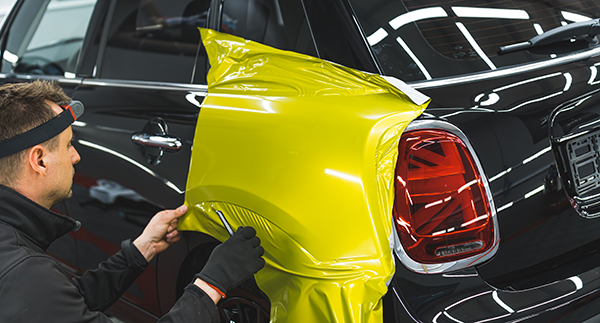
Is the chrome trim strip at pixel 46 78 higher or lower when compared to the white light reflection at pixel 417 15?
lower

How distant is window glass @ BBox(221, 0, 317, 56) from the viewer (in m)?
1.64

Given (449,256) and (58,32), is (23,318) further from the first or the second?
(58,32)

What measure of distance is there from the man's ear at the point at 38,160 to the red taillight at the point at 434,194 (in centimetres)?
99

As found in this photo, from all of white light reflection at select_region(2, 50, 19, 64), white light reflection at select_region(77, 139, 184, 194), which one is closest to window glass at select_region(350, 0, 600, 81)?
white light reflection at select_region(77, 139, 184, 194)

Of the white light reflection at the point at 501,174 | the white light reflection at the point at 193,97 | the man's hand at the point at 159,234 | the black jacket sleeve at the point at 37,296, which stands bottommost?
the man's hand at the point at 159,234

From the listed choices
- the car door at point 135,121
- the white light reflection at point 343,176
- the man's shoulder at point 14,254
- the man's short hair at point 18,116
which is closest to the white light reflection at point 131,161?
the car door at point 135,121

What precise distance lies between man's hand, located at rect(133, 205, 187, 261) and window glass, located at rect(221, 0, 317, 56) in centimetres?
60

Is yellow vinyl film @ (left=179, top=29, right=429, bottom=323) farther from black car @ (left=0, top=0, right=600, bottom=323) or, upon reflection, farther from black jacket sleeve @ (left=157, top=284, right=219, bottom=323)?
black jacket sleeve @ (left=157, top=284, right=219, bottom=323)

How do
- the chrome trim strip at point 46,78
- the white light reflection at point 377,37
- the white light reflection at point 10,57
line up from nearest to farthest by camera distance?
the white light reflection at point 377,37
the chrome trim strip at point 46,78
the white light reflection at point 10,57

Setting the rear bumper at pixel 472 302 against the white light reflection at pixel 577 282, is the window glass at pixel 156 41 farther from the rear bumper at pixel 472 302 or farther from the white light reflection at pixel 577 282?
the white light reflection at pixel 577 282

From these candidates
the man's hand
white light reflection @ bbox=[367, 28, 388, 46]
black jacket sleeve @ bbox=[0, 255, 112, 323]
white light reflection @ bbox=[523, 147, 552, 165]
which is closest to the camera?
black jacket sleeve @ bbox=[0, 255, 112, 323]

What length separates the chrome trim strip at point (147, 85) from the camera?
1.83 meters

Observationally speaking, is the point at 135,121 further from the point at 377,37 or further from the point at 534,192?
the point at 534,192

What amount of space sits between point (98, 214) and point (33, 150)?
0.69 m
